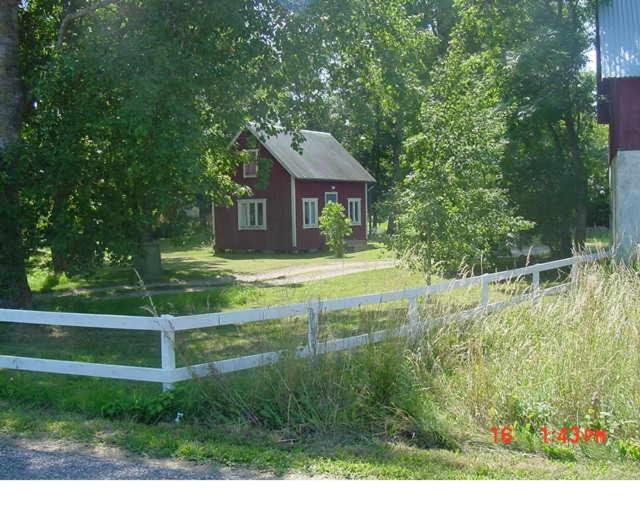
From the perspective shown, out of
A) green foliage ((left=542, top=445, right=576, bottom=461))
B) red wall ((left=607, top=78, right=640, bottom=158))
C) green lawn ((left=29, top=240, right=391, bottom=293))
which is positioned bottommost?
green foliage ((left=542, top=445, right=576, bottom=461))

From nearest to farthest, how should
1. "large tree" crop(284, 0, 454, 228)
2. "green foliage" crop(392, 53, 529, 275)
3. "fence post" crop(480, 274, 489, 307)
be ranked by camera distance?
"fence post" crop(480, 274, 489, 307)
"large tree" crop(284, 0, 454, 228)
"green foliage" crop(392, 53, 529, 275)

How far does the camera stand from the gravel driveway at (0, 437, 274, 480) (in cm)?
594

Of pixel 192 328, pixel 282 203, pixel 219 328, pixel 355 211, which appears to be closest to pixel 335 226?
pixel 282 203

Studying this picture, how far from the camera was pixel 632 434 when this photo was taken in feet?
22.5

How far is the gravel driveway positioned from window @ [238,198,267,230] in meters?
28.4

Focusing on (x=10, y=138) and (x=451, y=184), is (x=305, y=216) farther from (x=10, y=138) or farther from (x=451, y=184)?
(x=10, y=138)

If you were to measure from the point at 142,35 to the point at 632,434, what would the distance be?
8858 mm

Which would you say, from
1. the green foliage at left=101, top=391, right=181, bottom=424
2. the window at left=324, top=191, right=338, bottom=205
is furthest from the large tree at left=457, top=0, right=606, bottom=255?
the green foliage at left=101, top=391, right=181, bottom=424

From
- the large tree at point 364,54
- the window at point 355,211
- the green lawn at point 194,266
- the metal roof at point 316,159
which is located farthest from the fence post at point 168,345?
the window at point 355,211

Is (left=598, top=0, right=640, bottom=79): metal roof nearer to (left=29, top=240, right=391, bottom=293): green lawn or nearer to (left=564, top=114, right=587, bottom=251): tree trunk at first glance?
(left=564, top=114, right=587, bottom=251): tree trunk

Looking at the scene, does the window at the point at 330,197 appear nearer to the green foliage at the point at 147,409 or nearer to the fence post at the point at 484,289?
the fence post at the point at 484,289

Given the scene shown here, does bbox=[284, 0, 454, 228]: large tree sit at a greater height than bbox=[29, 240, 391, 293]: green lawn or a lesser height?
greater

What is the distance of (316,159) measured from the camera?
37.2m

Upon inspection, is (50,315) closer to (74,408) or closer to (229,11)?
(74,408)
